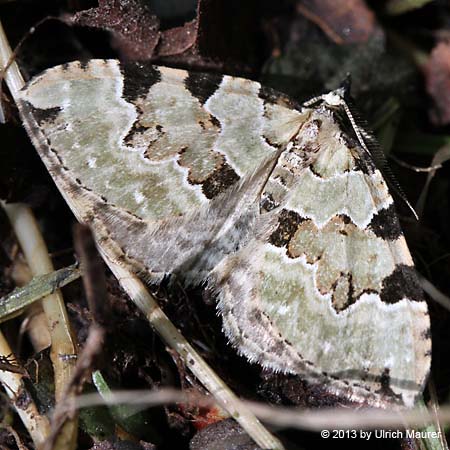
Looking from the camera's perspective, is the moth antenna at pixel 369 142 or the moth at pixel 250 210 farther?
the moth antenna at pixel 369 142

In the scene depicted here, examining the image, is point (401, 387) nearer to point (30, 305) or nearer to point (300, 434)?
point (300, 434)

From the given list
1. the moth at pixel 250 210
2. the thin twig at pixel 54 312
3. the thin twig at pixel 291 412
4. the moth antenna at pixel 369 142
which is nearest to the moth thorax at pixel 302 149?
the moth at pixel 250 210

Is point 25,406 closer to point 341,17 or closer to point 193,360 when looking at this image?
point 193,360

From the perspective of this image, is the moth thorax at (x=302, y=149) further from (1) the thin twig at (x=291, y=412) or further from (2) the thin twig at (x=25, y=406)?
(2) the thin twig at (x=25, y=406)

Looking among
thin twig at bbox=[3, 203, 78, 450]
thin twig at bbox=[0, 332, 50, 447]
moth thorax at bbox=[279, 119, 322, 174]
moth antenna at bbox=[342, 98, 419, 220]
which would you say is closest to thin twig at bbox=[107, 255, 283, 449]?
thin twig at bbox=[3, 203, 78, 450]

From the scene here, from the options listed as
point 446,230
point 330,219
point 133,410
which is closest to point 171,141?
point 330,219

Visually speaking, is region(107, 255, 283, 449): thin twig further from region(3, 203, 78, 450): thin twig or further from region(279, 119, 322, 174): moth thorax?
region(279, 119, 322, 174): moth thorax

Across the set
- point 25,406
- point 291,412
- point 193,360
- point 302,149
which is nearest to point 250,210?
point 302,149
